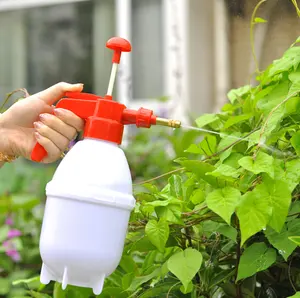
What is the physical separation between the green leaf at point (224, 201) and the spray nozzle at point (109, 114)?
132 mm

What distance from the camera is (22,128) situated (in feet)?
4.17

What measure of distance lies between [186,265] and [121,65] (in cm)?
455

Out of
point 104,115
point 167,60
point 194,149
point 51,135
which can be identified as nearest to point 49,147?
point 51,135

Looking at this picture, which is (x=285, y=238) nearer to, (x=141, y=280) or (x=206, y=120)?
(x=141, y=280)

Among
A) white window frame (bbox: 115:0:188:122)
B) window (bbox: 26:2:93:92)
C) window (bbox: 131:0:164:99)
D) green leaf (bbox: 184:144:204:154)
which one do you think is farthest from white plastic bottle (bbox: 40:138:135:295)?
window (bbox: 26:2:93:92)

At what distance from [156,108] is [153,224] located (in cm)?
433

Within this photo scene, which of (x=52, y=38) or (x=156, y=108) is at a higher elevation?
(x=52, y=38)

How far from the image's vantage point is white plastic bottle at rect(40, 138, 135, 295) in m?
0.96

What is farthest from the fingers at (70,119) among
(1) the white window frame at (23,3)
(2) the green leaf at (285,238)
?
(1) the white window frame at (23,3)

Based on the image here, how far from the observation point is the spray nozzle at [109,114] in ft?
3.32

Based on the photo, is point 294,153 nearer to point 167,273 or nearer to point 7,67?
point 167,273

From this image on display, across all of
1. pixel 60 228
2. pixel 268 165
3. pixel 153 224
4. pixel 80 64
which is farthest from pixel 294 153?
pixel 80 64

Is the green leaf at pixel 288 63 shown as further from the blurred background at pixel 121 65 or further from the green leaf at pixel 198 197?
the blurred background at pixel 121 65

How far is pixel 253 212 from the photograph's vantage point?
946 millimetres
